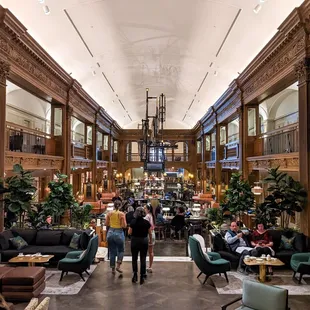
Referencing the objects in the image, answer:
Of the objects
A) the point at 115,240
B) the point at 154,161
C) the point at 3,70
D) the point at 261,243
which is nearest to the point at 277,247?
the point at 261,243

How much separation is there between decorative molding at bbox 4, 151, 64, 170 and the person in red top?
6.42 m

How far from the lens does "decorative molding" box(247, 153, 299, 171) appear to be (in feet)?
28.8

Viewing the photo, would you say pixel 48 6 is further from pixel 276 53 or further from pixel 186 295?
pixel 186 295

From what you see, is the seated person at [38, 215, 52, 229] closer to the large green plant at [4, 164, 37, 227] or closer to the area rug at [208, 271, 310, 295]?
the large green plant at [4, 164, 37, 227]

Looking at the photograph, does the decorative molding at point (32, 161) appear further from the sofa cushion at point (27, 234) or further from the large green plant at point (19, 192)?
the sofa cushion at point (27, 234)

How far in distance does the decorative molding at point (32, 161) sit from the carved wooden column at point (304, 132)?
7.35 meters

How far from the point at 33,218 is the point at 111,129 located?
1522 centimetres

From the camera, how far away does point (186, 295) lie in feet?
19.0

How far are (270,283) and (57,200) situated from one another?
19.0 ft

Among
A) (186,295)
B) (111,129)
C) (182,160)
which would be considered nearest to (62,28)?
(186,295)

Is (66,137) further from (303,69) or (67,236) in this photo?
(303,69)

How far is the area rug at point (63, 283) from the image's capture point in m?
5.90

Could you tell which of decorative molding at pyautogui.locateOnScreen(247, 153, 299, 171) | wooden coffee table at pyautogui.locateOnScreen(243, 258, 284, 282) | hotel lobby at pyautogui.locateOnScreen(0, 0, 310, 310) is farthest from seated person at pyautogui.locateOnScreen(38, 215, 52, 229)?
decorative molding at pyautogui.locateOnScreen(247, 153, 299, 171)

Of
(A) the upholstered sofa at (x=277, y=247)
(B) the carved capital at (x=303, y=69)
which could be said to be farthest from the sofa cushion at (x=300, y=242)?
(B) the carved capital at (x=303, y=69)
